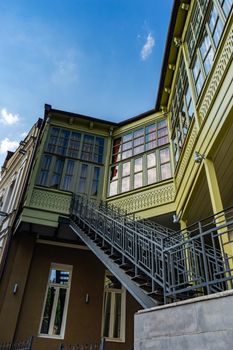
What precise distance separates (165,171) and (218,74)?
551cm

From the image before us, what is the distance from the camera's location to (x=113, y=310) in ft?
35.5

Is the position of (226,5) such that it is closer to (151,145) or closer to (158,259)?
(158,259)

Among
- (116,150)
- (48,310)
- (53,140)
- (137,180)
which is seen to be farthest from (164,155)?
(48,310)

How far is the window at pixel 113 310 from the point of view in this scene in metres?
10.3

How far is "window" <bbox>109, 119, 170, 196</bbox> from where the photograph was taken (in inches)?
475

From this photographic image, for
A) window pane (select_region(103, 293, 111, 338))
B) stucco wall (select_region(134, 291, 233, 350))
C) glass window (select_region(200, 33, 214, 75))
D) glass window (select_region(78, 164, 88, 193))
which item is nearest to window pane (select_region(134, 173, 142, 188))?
glass window (select_region(78, 164, 88, 193))

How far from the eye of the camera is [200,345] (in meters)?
3.35

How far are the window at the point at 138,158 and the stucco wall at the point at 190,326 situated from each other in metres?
7.65

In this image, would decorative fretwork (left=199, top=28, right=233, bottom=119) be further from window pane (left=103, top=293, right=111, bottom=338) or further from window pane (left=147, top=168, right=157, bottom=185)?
window pane (left=103, top=293, right=111, bottom=338)

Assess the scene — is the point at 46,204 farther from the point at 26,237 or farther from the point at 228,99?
the point at 228,99

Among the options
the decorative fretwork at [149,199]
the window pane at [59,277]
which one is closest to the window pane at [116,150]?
the decorative fretwork at [149,199]

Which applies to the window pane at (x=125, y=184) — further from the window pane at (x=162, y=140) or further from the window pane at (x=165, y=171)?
the window pane at (x=162, y=140)

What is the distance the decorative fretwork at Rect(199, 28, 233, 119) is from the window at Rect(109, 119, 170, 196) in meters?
4.64

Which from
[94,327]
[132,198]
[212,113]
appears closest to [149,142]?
[132,198]
